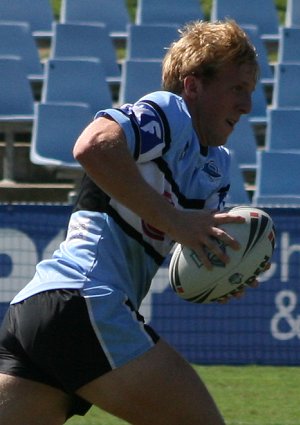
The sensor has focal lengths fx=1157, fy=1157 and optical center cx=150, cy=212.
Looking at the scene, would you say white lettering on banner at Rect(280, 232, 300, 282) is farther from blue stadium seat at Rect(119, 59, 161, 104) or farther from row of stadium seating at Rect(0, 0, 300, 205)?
blue stadium seat at Rect(119, 59, 161, 104)

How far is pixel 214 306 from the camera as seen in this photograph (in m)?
7.63

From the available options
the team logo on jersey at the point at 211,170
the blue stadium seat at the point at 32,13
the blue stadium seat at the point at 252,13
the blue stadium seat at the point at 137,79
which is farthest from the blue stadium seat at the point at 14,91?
the team logo on jersey at the point at 211,170

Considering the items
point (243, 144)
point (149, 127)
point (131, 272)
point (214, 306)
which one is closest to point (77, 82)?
point (243, 144)

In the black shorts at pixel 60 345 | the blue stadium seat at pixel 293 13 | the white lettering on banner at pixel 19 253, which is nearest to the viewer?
the black shorts at pixel 60 345

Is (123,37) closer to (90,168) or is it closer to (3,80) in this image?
(3,80)

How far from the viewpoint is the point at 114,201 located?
3.20 meters

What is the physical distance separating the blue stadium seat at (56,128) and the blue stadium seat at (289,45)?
2364 millimetres

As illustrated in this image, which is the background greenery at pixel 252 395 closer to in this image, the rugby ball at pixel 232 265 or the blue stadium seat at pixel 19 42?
the rugby ball at pixel 232 265

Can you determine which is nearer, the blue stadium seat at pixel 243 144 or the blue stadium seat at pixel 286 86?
the blue stadium seat at pixel 243 144

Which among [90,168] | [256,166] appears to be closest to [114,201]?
[90,168]

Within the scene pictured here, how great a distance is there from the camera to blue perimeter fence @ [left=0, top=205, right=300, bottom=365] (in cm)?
750

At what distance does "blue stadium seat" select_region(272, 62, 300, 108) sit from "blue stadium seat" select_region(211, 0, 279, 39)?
1328mm

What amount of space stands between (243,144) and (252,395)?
154 inches

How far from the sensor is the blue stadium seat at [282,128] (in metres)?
10.0
